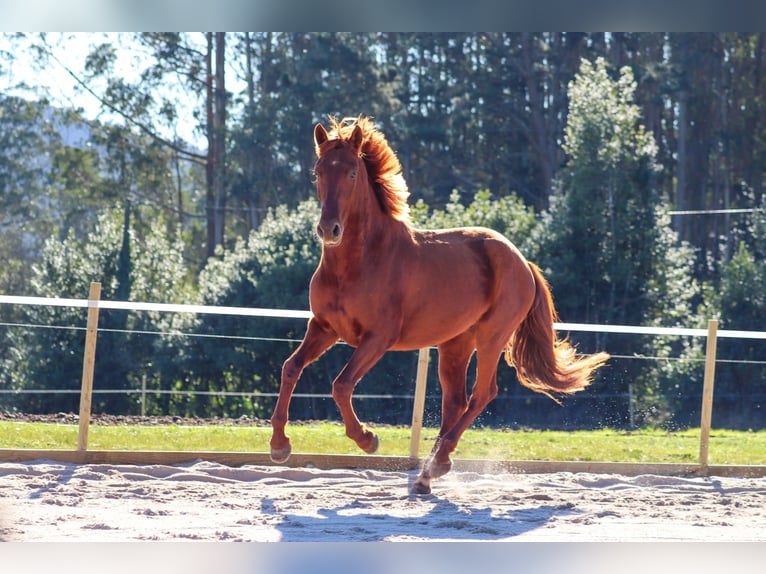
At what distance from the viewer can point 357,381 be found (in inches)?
225

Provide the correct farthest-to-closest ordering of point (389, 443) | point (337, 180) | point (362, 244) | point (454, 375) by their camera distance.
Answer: point (389, 443) → point (454, 375) → point (362, 244) → point (337, 180)

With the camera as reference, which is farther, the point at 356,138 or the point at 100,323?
the point at 100,323

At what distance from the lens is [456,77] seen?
2838cm

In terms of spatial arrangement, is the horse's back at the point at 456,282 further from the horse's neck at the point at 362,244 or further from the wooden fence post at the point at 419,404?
the wooden fence post at the point at 419,404

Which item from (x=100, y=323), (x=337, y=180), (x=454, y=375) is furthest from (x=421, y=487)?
(x=100, y=323)

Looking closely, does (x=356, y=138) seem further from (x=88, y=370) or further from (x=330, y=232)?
(x=88, y=370)

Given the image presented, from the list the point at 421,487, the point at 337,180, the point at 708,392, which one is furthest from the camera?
the point at 708,392

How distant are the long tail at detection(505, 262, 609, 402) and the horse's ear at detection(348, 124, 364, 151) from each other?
6.14 ft

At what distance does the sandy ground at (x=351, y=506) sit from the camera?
4914 millimetres

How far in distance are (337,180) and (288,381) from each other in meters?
1.17

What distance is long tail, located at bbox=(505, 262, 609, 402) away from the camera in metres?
7.07

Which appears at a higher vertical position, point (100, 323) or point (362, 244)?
point (362, 244)

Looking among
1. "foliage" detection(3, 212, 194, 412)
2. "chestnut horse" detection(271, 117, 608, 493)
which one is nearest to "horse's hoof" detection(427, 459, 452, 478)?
"chestnut horse" detection(271, 117, 608, 493)

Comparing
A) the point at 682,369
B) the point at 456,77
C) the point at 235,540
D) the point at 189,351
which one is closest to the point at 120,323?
the point at 189,351
